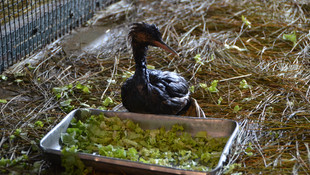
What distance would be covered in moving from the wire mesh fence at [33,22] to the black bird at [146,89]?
1.36 meters

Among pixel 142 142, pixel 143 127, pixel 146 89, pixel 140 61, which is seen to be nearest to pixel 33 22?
pixel 140 61

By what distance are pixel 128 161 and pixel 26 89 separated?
1.67 metres

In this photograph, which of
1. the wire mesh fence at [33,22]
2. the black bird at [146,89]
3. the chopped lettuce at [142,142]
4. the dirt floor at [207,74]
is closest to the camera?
the chopped lettuce at [142,142]

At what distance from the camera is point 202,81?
12.0ft

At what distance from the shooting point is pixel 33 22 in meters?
4.09

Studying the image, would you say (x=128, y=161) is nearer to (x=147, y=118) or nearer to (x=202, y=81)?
(x=147, y=118)

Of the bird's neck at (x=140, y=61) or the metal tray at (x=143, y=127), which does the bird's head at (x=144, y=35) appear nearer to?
the bird's neck at (x=140, y=61)

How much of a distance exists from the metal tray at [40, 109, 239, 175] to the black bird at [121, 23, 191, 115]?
0.33 feet

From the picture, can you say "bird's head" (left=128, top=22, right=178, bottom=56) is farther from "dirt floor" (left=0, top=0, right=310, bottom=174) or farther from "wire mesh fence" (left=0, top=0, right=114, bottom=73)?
"wire mesh fence" (left=0, top=0, right=114, bottom=73)

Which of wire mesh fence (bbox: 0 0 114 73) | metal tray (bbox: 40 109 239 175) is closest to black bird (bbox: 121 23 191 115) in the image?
metal tray (bbox: 40 109 239 175)

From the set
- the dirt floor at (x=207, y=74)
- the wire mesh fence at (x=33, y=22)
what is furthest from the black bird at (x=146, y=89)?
the wire mesh fence at (x=33, y=22)

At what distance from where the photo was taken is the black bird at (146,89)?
9.02 feet

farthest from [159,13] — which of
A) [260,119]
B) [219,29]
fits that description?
[260,119]

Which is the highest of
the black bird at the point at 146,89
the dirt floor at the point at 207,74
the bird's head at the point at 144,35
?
the bird's head at the point at 144,35
